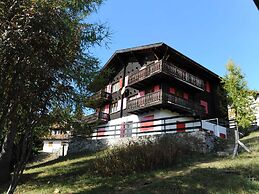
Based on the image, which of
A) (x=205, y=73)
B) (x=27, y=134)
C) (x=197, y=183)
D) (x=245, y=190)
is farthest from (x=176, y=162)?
(x=205, y=73)

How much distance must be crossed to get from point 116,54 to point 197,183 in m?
24.6

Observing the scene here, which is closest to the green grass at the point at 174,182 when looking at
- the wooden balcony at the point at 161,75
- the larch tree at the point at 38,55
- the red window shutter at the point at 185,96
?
the larch tree at the point at 38,55

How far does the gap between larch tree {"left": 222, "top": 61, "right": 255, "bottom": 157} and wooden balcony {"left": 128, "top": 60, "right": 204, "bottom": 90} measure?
Result: 10.3 feet

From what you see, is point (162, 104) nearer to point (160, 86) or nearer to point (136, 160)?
point (160, 86)

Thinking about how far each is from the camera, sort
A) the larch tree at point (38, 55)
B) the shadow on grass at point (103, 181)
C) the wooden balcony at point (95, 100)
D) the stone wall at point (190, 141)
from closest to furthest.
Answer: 1. the larch tree at point (38, 55)
2. the shadow on grass at point (103, 181)
3. the wooden balcony at point (95, 100)
4. the stone wall at point (190, 141)

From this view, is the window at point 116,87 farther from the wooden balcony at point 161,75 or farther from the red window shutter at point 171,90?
the red window shutter at point 171,90

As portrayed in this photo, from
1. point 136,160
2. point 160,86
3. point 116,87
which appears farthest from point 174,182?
point 116,87

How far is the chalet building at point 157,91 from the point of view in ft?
80.1

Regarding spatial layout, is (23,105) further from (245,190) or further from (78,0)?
(245,190)

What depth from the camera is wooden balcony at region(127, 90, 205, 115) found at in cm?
2366

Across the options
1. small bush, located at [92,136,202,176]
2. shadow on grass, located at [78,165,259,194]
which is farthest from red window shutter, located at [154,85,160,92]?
shadow on grass, located at [78,165,259,194]

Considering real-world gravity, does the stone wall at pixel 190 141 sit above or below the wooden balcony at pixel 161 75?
below

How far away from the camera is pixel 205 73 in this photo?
30.7 metres

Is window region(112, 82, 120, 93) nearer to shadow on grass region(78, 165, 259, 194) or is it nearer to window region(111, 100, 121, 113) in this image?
window region(111, 100, 121, 113)
